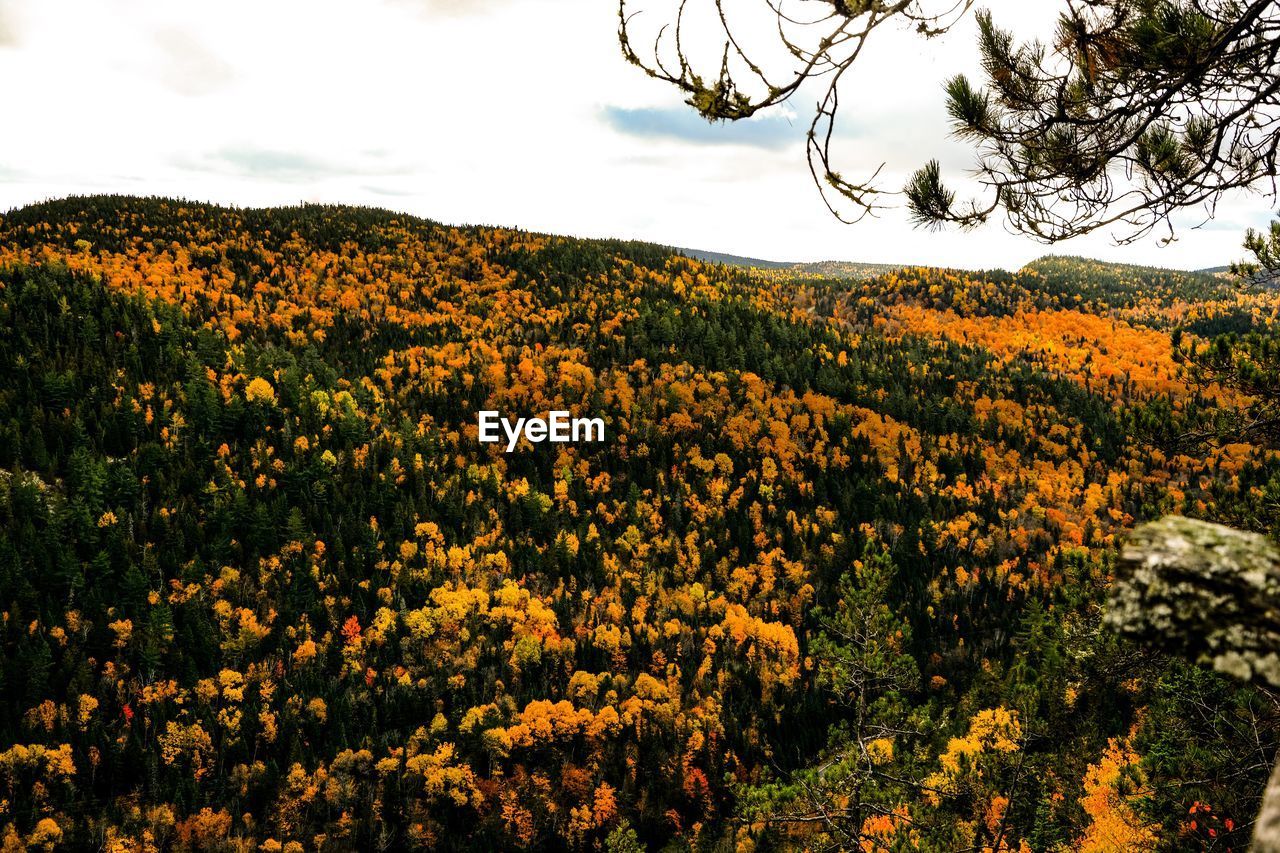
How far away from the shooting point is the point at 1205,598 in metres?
2.29

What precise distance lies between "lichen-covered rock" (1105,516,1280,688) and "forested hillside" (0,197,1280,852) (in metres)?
11.7

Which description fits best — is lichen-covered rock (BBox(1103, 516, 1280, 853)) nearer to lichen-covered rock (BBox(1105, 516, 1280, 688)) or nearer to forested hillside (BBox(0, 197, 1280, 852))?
lichen-covered rock (BBox(1105, 516, 1280, 688))

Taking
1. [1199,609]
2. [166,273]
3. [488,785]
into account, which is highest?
[166,273]

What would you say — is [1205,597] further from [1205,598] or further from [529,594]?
[529,594]

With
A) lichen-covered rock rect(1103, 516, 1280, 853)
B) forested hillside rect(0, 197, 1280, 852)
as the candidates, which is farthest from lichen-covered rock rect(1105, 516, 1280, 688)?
forested hillside rect(0, 197, 1280, 852)

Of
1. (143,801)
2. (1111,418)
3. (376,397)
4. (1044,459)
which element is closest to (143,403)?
(376,397)

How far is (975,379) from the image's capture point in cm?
19212

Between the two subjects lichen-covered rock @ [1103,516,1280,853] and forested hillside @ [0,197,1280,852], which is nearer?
lichen-covered rock @ [1103,516,1280,853]

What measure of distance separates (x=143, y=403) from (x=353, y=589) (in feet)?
181

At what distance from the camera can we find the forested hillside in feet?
106

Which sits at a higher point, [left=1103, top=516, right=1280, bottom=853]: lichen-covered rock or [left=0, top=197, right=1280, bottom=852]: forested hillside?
[left=1103, top=516, right=1280, bottom=853]: lichen-covered rock

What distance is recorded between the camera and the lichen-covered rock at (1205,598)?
2184 mm

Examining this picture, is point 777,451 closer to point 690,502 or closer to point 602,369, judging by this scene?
point 690,502

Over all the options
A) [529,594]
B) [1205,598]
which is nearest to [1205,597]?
[1205,598]
